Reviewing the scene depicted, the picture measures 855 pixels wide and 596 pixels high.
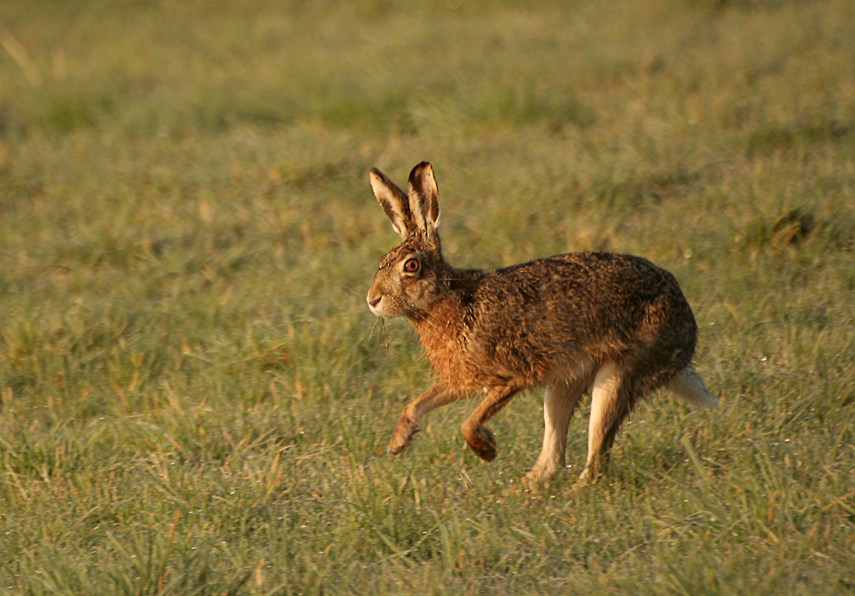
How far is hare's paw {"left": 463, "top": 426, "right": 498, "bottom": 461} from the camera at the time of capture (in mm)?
3703

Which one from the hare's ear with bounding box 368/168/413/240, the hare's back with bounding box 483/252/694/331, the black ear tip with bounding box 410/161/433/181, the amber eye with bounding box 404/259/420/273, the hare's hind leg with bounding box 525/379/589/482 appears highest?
the black ear tip with bounding box 410/161/433/181

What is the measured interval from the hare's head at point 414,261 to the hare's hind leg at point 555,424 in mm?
614

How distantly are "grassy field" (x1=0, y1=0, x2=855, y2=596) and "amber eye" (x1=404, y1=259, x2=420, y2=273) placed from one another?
2.63ft

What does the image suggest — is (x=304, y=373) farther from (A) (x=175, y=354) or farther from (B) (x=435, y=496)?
(B) (x=435, y=496)

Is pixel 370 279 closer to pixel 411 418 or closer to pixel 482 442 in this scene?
pixel 411 418

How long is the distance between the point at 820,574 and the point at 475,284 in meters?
1.71

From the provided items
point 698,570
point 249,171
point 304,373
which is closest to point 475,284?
point 304,373

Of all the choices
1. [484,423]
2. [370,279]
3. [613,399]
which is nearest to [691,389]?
[613,399]

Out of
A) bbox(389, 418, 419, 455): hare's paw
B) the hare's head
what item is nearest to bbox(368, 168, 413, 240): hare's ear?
the hare's head

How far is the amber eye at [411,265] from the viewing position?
391cm

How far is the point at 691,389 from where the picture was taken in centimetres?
398

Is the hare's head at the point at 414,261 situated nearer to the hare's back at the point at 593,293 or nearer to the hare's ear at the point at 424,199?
the hare's ear at the point at 424,199

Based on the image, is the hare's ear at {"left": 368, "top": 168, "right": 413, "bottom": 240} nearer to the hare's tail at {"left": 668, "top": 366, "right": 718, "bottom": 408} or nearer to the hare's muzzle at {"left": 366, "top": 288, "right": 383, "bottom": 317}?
the hare's muzzle at {"left": 366, "top": 288, "right": 383, "bottom": 317}

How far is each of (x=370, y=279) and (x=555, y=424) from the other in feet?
7.59
